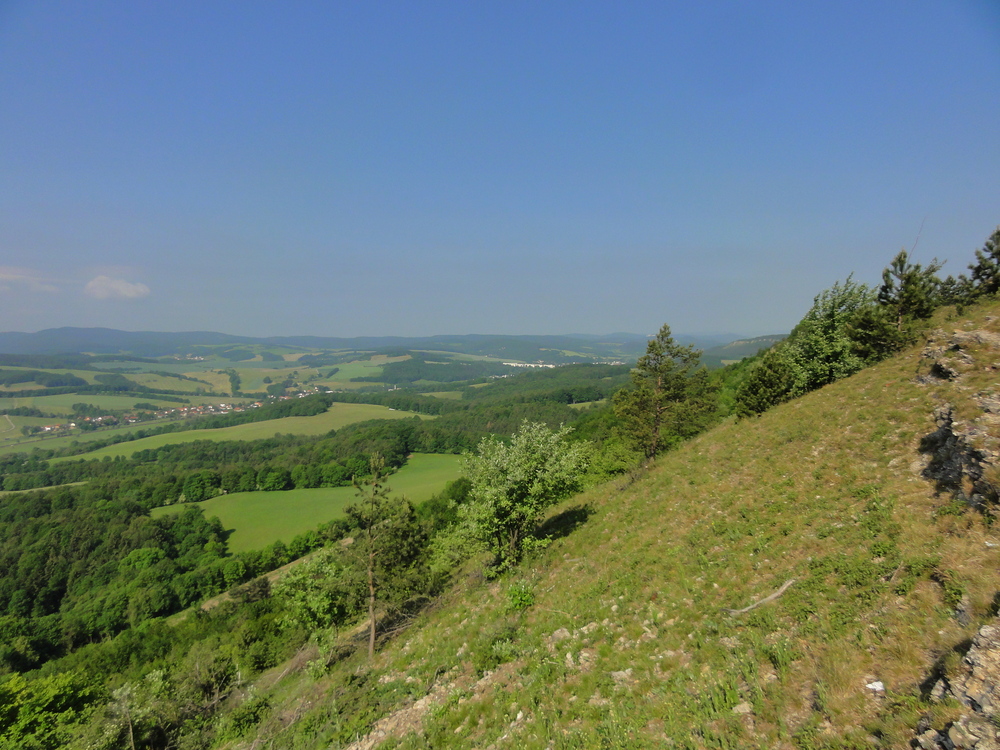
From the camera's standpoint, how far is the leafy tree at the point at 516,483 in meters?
17.6

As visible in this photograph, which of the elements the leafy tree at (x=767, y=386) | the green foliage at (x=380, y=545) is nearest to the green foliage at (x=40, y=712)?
the green foliage at (x=380, y=545)

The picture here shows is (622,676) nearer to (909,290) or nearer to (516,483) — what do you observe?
(516,483)

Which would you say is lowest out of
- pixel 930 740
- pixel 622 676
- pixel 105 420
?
pixel 105 420

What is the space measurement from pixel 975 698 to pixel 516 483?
13787 mm

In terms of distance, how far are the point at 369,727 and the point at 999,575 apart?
14.1m

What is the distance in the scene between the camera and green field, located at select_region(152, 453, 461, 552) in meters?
71.0

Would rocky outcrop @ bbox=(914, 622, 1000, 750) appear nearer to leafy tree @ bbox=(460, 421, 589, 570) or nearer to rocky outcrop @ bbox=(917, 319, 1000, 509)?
rocky outcrop @ bbox=(917, 319, 1000, 509)

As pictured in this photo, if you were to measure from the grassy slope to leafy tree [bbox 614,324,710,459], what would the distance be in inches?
344

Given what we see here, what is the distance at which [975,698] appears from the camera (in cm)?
A: 497

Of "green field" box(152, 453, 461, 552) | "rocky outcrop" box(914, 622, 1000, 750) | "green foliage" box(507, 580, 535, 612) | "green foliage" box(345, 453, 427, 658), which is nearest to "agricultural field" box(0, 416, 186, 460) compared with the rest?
"green field" box(152, 453, 461, 552)

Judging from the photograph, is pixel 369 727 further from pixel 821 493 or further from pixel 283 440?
pixel 283 440

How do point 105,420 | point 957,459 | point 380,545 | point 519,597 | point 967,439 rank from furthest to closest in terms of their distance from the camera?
point 105,420
point 380,545
point 519,597
point 957,459
point 967,439

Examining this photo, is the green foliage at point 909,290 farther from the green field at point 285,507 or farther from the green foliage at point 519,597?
the green field at point 285,507

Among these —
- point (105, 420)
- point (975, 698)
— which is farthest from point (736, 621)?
point (105, 420)
